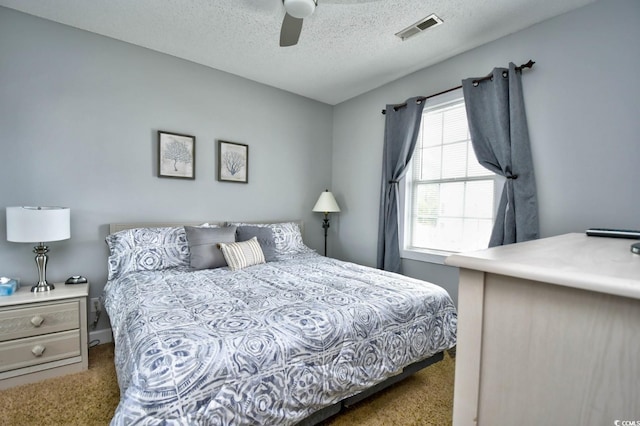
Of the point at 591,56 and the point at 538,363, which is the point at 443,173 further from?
the point at 538,363

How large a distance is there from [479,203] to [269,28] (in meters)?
2.38

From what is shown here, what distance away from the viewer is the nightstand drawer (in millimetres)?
1827

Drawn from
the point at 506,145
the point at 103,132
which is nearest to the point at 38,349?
the point at 103,132

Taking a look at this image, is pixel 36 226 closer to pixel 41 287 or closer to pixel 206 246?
pixel 41 287

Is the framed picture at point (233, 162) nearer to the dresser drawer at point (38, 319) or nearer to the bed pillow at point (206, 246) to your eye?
the bed pillow at point (206, 246)

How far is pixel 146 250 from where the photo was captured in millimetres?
2354

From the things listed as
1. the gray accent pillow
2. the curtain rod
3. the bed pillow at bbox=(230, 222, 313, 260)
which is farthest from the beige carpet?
the curtain rod

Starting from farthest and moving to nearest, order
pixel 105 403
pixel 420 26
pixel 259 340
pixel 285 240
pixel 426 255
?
pixel 285 240 < pixel 426 255 < pixel 420 26 < pixel 105 403 < pixel 259 340

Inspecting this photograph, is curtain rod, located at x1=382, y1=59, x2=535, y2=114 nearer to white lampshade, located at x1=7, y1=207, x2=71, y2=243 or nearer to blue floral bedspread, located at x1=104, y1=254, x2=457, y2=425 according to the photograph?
blue floral bedspread, located at x1=104, y1=254, x2=457, y2=425

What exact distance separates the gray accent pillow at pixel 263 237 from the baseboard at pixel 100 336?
138 centimetres

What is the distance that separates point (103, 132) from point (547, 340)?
3155 mm

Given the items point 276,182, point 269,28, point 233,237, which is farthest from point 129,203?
point 269,28

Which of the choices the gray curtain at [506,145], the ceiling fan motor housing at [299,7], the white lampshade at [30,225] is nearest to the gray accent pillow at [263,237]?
the white lampshade at [30,225]

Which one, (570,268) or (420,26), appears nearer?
(570,268)
